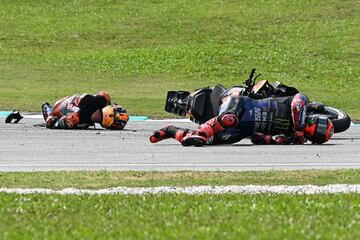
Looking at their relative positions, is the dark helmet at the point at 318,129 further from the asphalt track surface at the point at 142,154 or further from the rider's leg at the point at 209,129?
the rider's leg at the point at 209,129

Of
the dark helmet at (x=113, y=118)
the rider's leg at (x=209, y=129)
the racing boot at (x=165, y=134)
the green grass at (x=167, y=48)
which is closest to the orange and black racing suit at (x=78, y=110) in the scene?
the dark helmet at (x=113, y=118)

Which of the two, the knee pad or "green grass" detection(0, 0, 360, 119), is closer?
the knee pad

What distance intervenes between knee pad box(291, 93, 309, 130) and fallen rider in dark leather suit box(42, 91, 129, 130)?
13.1ft

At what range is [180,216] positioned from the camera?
9.55 meters

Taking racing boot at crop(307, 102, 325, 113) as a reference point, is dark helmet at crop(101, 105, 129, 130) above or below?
below

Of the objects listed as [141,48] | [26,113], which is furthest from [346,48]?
[26,113]

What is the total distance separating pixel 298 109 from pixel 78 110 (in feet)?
14.9

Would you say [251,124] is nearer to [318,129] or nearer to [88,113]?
[318,129]

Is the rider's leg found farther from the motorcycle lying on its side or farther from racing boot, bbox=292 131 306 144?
racing boot, bbox=292 131 306 144

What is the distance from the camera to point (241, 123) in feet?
52.4

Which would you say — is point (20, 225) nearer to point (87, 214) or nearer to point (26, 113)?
point (87, 214)

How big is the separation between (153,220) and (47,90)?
2017cm

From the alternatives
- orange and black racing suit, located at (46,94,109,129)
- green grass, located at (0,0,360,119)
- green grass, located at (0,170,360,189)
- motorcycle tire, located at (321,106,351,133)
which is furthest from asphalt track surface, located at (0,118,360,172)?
green grass, located at (0,0,360,119)

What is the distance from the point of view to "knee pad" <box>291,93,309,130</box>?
16.0 metres
